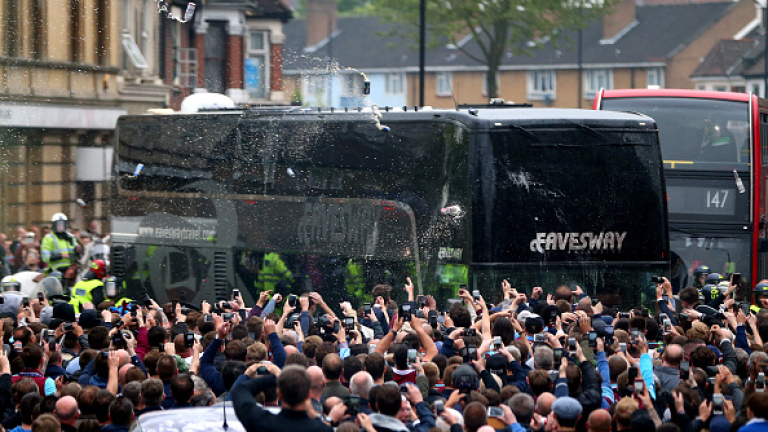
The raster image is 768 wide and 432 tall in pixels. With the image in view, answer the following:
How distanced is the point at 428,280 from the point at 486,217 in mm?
1016

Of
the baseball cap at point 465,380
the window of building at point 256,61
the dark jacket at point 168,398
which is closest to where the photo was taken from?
the baseball cap at point 465,380

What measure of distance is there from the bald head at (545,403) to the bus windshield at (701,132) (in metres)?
10.3

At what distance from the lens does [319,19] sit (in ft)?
260

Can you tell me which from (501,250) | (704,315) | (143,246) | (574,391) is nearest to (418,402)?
(574,391)

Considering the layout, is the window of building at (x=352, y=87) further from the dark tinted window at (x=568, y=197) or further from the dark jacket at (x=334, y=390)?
the dark jacket at (x=334, y=390)

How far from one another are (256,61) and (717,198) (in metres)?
25.6

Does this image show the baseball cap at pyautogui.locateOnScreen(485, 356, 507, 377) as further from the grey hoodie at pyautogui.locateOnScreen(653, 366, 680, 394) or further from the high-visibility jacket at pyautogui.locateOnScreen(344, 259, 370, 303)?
the high-visibility jacket at pyautogui.locateOnScreen(344, 259, 370, 303)

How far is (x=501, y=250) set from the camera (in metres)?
12.8

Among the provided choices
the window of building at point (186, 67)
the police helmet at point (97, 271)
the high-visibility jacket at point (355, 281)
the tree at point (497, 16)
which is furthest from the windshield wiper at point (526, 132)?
the tree at point (497, 16)

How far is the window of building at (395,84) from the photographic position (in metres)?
75.3

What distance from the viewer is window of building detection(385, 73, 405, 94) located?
247 ft

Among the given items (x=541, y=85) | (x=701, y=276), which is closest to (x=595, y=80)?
(x=541, y=85)

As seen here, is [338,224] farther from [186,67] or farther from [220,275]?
[186,67]

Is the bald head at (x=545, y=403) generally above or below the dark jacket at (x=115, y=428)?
above
